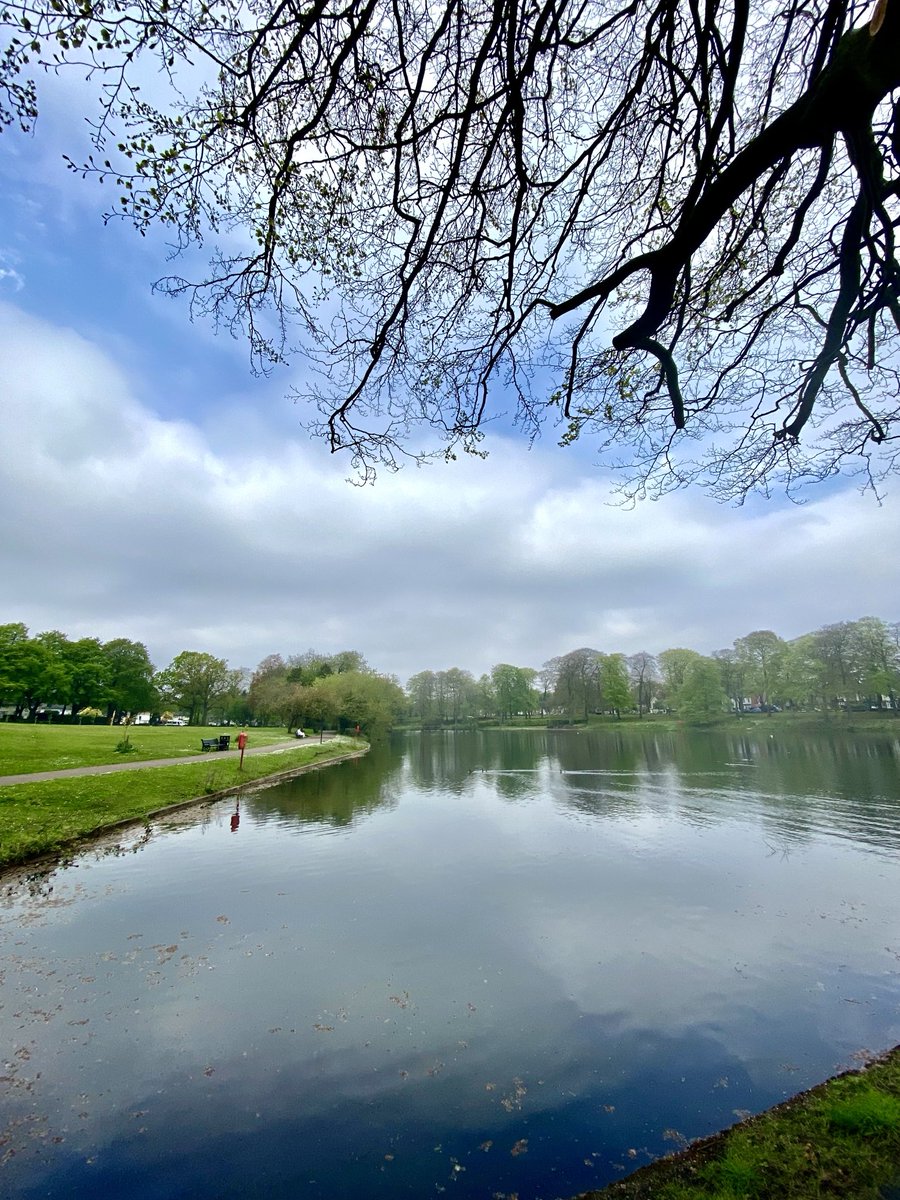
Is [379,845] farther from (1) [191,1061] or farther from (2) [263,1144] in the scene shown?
(2) [263,1144]

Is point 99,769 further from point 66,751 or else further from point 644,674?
point 644,674

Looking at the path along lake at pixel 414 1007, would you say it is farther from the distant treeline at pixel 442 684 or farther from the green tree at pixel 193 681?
the green tree at pixel 193 681

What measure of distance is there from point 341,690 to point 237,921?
52.2 meters

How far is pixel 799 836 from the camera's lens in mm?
13594

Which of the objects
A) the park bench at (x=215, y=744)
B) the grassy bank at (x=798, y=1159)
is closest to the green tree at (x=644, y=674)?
the park bench at (x=215, y=744)

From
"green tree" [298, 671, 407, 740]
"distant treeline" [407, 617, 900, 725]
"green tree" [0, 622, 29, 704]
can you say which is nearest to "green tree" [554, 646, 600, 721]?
"distant treeline" [407, 617, 900, 725]

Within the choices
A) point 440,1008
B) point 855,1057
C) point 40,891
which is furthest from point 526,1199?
point 40,891

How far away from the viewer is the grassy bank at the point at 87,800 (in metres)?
10.6

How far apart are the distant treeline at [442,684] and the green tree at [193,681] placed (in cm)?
14

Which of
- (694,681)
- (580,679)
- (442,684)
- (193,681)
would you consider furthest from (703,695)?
(193,681)

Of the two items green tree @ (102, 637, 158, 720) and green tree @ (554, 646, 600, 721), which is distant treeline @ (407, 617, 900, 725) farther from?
green tree @ (102, 637, 158, 720)

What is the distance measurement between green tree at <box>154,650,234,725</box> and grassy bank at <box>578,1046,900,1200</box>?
230ft

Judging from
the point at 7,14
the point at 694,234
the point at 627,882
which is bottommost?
the point at 627,882

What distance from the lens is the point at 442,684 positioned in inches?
3622
